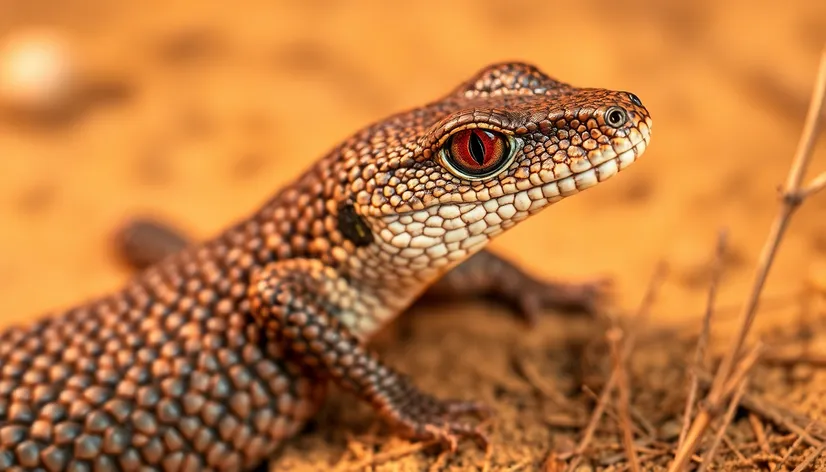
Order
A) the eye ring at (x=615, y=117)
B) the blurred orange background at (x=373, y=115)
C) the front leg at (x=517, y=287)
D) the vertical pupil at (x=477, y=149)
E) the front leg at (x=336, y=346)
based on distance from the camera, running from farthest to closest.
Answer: the blurred orange background at (x=373, y=115)
the front leg at (x=517, y=287)
the front leg at (x=336, y=346)
the vertical pupil at (x=477, y=149)
the eye ring at (x=615, y=117)

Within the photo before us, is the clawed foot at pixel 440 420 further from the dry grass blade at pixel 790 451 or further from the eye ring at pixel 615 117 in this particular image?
the eye ring at pixel 615 117

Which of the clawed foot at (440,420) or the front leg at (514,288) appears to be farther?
→ the front leg at (514,288)

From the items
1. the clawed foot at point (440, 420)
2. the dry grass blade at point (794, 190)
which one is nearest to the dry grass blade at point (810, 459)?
the dry grass blade at point (794, 190)

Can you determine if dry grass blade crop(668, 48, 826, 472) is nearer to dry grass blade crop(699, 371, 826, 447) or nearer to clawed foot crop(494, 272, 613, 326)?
dry grass blade crop(699, 371, 826, 447)

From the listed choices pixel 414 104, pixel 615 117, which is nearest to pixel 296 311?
pixel 615 117

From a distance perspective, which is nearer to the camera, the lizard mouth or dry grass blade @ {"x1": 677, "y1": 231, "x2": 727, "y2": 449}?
the lizard mouth

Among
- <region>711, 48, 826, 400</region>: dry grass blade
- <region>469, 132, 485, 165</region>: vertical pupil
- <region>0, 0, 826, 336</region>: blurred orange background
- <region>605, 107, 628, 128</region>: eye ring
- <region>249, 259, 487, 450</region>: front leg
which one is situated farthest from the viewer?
<region>0, 0, 826, 336</region>: blurred orange background

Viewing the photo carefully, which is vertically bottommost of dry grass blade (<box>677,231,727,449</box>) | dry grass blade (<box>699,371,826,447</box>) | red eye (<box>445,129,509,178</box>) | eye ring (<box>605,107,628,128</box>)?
dry grass blade (<box>699,371,826,447</box>)

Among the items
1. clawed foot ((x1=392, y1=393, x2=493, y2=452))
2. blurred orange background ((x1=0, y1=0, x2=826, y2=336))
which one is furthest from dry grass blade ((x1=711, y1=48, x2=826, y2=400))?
blurred orange background ((x1=0, y1=0, x2=826, y2=336))
